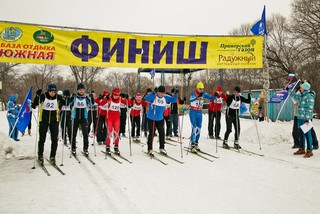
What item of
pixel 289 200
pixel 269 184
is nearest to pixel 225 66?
pixel 269 184

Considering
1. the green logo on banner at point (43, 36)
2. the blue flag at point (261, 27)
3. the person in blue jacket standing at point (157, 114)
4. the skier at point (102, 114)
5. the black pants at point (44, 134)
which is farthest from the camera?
the blue flag at point (261, 27)

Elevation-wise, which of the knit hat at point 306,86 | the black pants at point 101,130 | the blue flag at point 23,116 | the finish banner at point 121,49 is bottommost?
the black pants at point 101,130

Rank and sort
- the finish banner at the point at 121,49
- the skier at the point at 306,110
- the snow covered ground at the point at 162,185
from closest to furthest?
the snow covered ground at the point at 162,185 < the skier at the point at 306,110 < the finish banner at the point at 121,49

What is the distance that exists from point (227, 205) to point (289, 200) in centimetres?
115

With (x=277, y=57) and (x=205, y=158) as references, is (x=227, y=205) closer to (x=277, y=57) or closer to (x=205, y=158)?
(x=205, y=158)

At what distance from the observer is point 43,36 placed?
8703 mm

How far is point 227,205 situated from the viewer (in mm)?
4133

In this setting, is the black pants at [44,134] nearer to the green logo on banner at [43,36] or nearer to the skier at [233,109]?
the green logo on banner at [43,36]

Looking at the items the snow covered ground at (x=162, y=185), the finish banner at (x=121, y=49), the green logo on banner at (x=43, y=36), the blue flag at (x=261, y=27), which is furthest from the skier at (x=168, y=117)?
the green logo on banner at (x=43, y=36)

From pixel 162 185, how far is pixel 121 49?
612cm

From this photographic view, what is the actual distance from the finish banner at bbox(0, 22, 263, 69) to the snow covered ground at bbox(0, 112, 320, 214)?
3017mm

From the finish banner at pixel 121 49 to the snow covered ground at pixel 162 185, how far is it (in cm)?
302

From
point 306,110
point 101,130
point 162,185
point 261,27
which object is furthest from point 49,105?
point 261,27

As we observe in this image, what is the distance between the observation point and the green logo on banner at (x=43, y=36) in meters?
8.61
